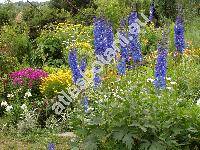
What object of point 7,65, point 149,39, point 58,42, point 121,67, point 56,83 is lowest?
point 121,67

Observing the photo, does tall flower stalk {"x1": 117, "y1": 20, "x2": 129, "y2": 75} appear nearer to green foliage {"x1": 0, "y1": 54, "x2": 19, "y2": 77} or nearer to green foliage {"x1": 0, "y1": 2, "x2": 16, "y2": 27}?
green foliage {"x1": 0, "y1": 54, "x2": 19, "y2": 77}

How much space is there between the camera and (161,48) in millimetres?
4930

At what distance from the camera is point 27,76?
366 inches

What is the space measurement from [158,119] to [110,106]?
0.49 meters

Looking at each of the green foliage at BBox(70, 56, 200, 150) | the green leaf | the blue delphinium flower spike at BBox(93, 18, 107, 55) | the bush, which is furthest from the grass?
the bush

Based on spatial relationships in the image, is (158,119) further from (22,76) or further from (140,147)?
(22,76)

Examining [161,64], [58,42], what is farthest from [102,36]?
[58,42]

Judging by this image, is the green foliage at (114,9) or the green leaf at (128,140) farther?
the green foliage at (114,9)

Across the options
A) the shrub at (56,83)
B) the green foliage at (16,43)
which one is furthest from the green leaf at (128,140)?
the green foliage at (16,43)

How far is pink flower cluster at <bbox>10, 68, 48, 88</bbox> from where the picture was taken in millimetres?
9242

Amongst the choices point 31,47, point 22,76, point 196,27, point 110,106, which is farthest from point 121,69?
point 196,27

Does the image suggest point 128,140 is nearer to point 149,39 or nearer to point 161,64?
point 161,64

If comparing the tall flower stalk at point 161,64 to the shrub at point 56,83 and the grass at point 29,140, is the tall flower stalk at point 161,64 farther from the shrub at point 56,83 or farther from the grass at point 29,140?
the shrub at point 56,83

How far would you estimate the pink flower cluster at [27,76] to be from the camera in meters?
9.24
